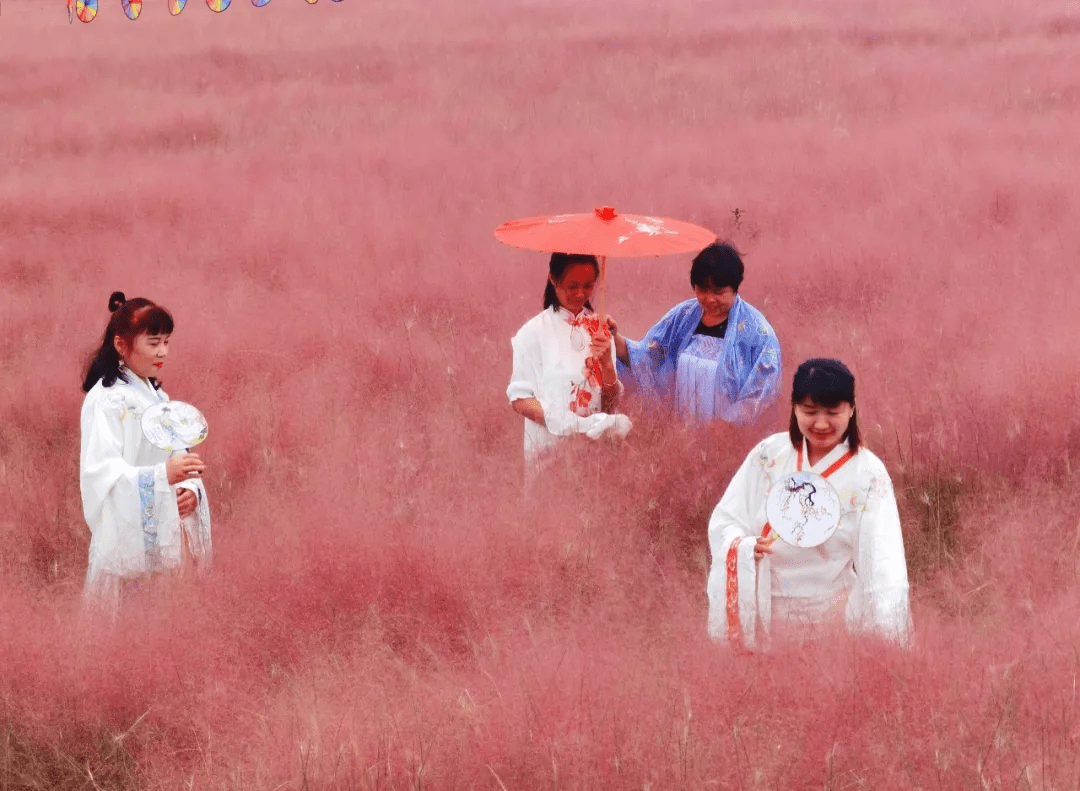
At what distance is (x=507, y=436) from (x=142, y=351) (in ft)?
5.93

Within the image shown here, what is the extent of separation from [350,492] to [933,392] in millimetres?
2393

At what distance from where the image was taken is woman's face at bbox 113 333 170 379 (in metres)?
3.62

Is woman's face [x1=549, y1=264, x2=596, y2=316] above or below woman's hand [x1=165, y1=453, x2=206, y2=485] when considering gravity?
above

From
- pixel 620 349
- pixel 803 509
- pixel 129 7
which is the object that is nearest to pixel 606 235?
pixel 620 349

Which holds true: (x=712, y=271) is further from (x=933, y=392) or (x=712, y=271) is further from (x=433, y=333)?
(x=433, y=333)

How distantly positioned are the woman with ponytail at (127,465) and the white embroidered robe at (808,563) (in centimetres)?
159

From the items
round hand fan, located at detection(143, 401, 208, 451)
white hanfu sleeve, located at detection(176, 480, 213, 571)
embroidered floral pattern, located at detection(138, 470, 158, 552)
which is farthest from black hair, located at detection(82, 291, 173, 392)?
white hanfu sleeve, located at detection(176, 480, 213, 571)

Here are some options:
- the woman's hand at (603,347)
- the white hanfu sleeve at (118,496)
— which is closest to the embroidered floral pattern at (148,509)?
the white hanfu sleeve at (118,496)

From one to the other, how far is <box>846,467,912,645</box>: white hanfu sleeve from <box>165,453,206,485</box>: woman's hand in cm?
191

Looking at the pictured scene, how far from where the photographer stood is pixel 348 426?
5.02 m

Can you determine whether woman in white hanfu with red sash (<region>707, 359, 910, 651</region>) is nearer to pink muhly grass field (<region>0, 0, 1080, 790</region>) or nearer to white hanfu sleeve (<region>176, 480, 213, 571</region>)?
pink muhly grass field (<region>0, 0, 1080, 790</region>)

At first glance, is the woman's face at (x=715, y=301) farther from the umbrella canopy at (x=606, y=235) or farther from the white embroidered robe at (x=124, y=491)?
the white embroidered robe at (x=124, y=491)

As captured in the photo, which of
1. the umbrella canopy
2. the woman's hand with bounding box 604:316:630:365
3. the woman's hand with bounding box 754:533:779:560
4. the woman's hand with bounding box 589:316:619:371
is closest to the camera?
the woman's hand with bounding box 754:533:779:560

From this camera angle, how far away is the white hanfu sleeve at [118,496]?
3596mm
